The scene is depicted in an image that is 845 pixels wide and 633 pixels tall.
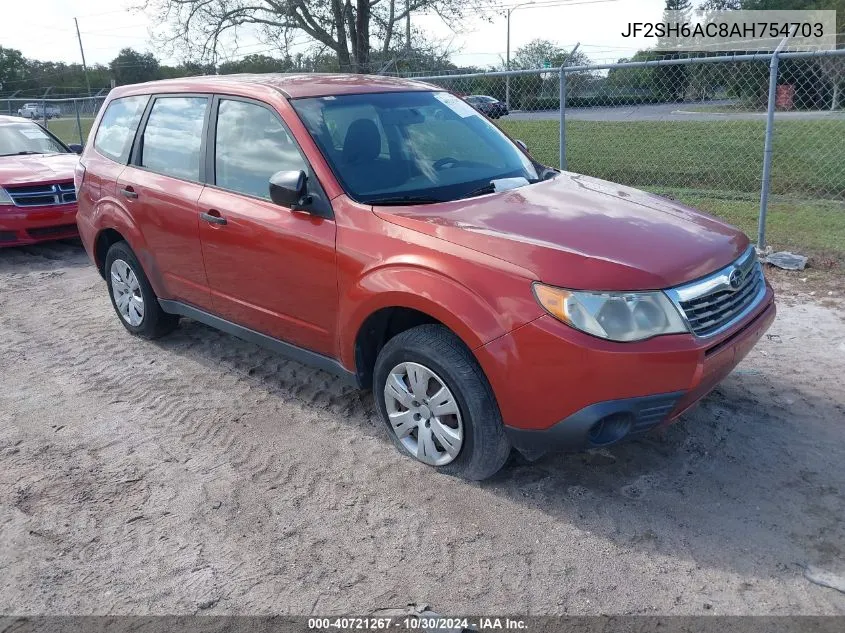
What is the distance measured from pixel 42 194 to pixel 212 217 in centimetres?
516

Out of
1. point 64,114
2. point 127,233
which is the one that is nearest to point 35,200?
point 127,233

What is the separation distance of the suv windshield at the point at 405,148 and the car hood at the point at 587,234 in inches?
9.8

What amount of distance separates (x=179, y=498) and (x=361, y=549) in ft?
3.27

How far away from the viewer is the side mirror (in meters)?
3.71

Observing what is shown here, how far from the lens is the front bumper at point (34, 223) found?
8.24 m

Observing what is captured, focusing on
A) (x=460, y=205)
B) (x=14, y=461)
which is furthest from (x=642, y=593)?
(x=14, y=461)

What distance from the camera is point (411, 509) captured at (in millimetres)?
3402

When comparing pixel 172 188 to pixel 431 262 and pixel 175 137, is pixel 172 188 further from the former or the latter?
pixel 431 262

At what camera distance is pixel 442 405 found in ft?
11.3

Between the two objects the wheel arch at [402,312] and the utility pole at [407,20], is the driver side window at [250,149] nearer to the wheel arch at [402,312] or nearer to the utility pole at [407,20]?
the wheel arch at [402,312]

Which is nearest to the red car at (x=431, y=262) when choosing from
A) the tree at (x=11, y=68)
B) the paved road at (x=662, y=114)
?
the paved road at (x=662, y=114)

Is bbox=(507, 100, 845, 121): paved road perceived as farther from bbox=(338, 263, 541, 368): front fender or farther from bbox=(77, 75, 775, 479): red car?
bbox=(338, 263, 541, 368): front fender

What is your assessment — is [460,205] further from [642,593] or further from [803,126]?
[803,126]

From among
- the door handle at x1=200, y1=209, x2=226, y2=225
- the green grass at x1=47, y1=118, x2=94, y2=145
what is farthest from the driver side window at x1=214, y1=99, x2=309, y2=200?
the green grass at x1=47, y1=118, x2=94, y2=145
